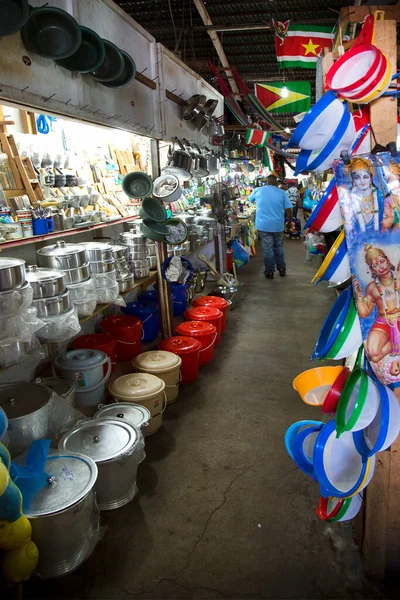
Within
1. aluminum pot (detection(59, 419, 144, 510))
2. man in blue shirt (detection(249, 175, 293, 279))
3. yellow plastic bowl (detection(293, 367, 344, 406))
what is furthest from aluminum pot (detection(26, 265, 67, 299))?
man in blue shirt (detection(249, 175, 293, 279))

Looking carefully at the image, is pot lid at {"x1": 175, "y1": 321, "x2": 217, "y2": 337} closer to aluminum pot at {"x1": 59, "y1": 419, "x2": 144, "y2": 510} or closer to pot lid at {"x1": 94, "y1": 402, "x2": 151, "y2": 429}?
pot lid at {"x1": 94, "y1": 402, "x2": 151, "y2": 429}

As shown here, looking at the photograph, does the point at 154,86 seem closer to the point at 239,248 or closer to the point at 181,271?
the point at 181,271

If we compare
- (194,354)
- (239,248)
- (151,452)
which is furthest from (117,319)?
(239,248)

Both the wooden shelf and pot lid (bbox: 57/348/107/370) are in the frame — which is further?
pot lid (bbox: 57/348/107/370)

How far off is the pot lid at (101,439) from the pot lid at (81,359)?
54 cm

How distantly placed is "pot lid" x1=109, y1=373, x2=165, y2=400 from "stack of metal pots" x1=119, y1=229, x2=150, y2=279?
126 cm

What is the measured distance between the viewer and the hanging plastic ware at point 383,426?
1.45 metres

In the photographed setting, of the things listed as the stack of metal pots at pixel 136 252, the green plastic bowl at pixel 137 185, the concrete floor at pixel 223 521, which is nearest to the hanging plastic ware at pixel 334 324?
the concrete floor at pixel 223 521

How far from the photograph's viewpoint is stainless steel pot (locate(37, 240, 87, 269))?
115 inches

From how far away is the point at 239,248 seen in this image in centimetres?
887

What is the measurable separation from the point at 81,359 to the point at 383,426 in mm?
2184

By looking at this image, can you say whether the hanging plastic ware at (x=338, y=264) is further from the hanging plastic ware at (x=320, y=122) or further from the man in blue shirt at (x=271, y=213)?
the man in blue shirt at (x=271, y=213)

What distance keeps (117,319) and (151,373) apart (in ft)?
2.82

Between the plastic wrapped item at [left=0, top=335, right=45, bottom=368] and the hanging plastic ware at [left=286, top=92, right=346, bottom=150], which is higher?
the hanging plastic ware at [left=286, top=92, right=346, bottom=150]
